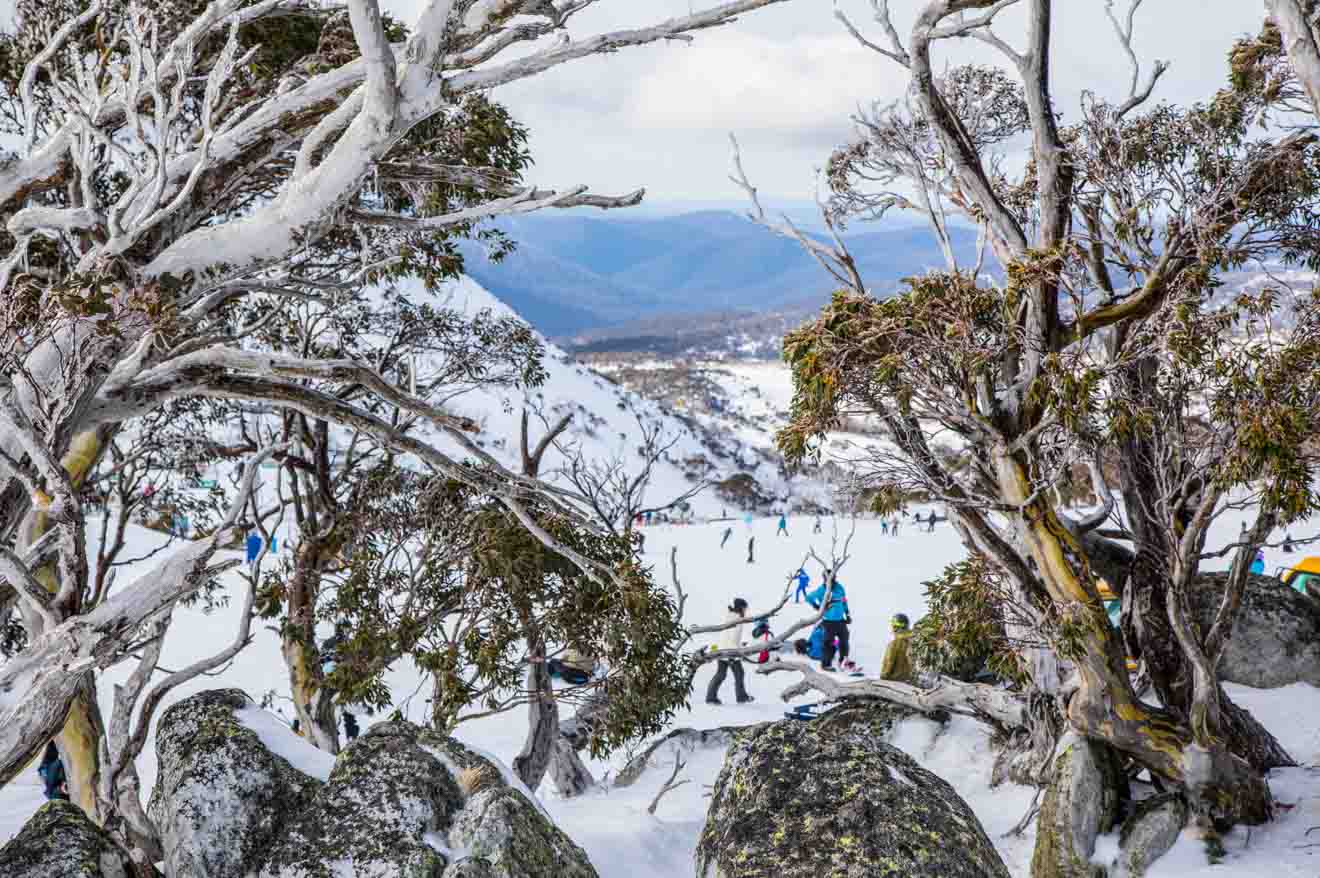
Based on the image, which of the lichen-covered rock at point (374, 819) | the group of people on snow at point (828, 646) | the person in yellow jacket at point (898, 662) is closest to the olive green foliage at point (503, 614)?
the lichen-covered rock at point (374, 819)

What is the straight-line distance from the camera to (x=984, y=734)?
10016 millimetres

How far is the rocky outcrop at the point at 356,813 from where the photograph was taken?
4.79 metres

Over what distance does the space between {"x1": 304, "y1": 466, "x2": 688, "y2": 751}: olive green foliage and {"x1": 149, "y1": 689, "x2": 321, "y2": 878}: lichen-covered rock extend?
193 centimetres

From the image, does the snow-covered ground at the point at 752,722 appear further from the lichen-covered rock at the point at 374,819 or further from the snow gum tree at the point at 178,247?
the snow gum tree at the point at 178,247

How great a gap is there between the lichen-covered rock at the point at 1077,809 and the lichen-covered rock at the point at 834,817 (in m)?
3.14

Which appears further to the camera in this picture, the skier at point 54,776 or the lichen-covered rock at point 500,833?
the skier at point 54,776

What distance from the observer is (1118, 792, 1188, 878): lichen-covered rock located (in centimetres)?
690

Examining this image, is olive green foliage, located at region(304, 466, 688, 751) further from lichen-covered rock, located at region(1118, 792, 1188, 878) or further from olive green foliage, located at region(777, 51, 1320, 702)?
lichen-covered rock, located at region(1118, 792, 1188, 878)

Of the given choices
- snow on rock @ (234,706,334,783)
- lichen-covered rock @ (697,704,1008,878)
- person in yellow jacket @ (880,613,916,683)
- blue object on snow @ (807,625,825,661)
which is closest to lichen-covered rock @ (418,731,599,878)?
lichen-covered rock @ (697,704,1008,878)

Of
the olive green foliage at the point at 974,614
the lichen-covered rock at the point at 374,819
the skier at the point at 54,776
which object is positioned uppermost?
the lichen-covered rock at the point at 374,819

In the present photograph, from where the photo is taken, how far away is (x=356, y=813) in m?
4.98

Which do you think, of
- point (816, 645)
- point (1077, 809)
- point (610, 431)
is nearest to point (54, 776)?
point (816, 645)

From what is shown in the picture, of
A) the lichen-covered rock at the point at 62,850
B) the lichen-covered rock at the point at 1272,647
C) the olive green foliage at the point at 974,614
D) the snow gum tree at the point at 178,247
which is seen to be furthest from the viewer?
the lichen-covered rock at the point at 1272,647

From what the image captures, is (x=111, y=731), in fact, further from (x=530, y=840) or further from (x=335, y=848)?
(x=530, y=840)
